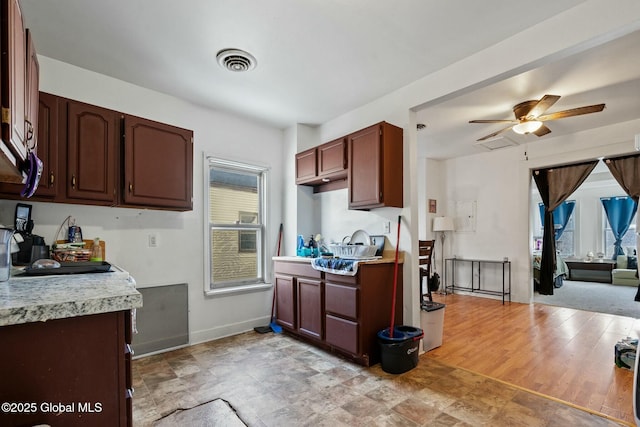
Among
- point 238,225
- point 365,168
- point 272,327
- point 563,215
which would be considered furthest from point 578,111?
point 563,215

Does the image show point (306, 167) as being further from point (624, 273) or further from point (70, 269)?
point (624, 273)

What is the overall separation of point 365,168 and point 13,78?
2.51 meters

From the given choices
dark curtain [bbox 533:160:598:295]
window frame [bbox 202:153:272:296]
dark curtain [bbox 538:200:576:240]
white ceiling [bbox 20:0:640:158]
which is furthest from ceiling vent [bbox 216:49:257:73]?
dark curtain [bbox 538:200:576:240]

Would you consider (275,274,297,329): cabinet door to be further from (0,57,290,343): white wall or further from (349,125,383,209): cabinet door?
(349,125,383,209): cabinet door

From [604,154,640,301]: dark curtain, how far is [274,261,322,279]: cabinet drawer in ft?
15.1

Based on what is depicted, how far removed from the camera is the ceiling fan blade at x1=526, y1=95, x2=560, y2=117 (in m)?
3.08

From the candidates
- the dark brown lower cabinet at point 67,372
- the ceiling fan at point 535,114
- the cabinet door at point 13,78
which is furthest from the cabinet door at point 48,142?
the ceiling fan at point 535,114

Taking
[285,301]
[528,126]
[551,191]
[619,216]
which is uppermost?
[528,126]

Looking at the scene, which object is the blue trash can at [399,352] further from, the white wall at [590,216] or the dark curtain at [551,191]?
the white wall at [590,216]

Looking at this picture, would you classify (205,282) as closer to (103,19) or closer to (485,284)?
(103,19)

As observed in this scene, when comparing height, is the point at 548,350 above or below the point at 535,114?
below

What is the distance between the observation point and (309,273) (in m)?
3.29

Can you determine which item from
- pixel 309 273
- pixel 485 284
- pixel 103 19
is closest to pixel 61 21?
pixel 103 19

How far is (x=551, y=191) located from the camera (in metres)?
5.23
